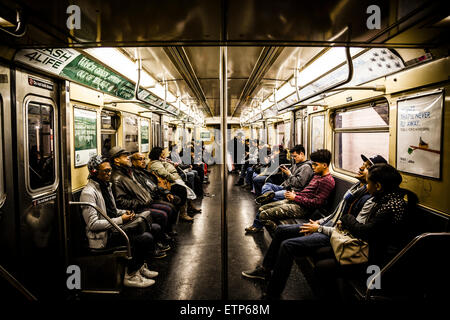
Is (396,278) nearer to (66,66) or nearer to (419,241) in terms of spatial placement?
(419,241)

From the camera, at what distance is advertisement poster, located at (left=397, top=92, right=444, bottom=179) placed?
2251mm

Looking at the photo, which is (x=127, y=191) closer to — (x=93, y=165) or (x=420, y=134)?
(x=93, y=165)

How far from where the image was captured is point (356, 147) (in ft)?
13.2

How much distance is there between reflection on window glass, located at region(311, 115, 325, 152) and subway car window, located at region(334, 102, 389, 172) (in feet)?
1.37

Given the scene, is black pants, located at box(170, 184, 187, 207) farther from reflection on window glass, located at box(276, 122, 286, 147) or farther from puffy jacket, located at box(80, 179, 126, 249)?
reflection on window glass, located at box(276, 122, 286, 147)

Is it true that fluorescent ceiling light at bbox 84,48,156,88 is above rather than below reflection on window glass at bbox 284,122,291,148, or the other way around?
above

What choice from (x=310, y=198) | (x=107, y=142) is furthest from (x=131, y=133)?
(x=310, y=198)

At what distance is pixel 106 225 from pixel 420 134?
11.2 feet

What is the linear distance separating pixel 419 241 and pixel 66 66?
3.82 meters

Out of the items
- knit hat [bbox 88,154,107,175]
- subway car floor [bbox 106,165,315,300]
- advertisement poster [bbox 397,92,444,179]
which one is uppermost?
advertisement poster [bbox 397,92,444,179]

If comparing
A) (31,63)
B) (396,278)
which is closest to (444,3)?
(396,278)

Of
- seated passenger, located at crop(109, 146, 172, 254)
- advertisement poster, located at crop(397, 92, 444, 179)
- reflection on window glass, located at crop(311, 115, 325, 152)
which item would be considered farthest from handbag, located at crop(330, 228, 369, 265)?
reflection on window glass, located at crop(311, 115, 325, 152)

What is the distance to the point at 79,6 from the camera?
5.19 ft

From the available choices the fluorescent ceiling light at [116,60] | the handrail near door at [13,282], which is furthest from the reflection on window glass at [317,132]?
the handrail near door at [13,282]
